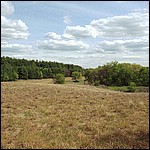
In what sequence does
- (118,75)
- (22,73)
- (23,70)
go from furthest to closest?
1. (23,70)
2. (22,73)
3. (118,75)

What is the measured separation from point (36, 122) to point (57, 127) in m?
1.67

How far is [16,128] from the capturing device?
12.3 metres

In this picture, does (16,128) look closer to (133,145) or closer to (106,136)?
(106,136)

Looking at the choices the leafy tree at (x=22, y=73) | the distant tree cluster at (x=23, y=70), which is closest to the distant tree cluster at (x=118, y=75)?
the distant tree cluster at (x=23, y=70)

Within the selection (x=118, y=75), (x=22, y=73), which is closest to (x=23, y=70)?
(x=22, y=73)

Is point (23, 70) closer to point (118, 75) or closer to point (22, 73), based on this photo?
point (22, 73)

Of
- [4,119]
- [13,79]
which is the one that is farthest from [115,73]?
[4,119]

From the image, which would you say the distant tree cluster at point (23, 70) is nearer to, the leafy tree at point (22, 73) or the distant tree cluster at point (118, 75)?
the leafy tree at point (22, 73)

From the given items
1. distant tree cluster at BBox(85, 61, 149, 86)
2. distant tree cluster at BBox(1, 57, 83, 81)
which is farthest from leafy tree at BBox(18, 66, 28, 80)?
distant tree cluster at BBox(85, 61, 149, 86)

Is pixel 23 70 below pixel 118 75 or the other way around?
the other way around

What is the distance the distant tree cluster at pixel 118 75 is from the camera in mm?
86969

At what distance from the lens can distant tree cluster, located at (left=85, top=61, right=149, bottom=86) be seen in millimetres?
86969

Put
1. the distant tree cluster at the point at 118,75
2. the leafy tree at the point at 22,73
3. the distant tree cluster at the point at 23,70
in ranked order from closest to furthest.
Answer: the distant tree cluster at the point at 118,75, the distant tree cluster at the point at 23,70, the leafy tree at the point at 22,73

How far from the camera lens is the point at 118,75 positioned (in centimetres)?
9431
